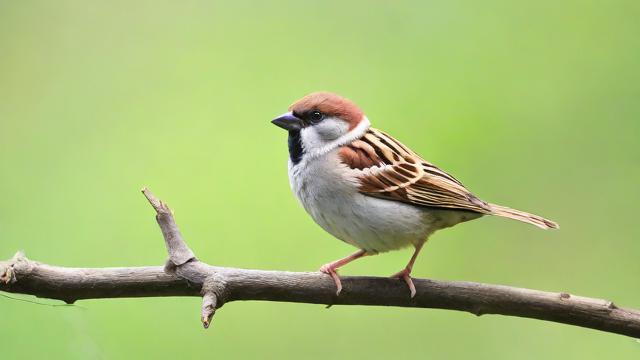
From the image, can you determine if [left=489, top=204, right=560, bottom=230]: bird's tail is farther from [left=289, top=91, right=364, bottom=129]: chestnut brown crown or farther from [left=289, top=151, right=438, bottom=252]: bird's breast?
[left=289, top=91, right=364, bottom=129]: chestnut brown crown

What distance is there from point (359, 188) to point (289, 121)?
283 millimetres

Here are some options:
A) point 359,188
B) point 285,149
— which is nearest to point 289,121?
point 359,188

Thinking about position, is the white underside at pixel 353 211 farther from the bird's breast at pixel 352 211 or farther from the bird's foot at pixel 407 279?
the bird's foot at pixel 407 279

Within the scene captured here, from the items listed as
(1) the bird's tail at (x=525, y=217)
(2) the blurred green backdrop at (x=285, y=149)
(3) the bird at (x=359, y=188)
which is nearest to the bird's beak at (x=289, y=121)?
(3) the bird at (x=359, y=188)

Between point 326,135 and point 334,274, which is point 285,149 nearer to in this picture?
point 326,135

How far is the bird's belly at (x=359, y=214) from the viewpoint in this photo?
262 cm

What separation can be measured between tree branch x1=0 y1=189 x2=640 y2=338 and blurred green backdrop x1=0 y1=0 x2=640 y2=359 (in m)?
0.93

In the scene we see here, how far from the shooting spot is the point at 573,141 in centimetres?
384

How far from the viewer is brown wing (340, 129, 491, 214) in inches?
105

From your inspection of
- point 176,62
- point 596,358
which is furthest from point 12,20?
point 596,358

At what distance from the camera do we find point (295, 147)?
107 inches

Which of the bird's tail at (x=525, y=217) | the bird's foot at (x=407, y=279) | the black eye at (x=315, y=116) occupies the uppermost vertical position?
the black eye at (x=315, y=116)

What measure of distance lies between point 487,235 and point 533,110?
27.4 inches

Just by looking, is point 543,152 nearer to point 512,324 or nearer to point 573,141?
point 573,141
